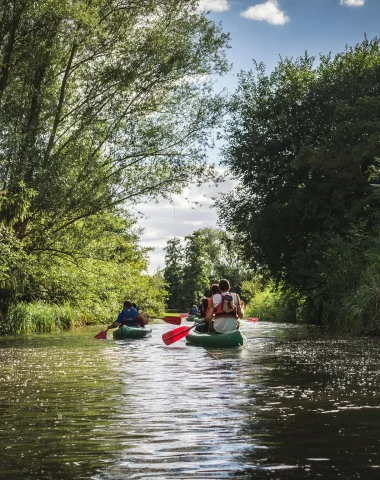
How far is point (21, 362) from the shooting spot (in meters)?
12.1

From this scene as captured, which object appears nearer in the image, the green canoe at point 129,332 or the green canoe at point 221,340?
the green canoe at point 221,340

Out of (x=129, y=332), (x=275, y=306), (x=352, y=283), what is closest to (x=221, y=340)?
(x=129, y=332)

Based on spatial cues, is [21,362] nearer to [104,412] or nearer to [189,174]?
[104,412]

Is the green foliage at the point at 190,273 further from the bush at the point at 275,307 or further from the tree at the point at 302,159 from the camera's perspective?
the tree at the point at 302,159

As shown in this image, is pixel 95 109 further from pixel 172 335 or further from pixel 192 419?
pixel 192 419

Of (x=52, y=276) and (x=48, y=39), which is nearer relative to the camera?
(x=48, y=39)

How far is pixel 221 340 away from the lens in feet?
48.4

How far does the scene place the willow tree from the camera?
2103cm

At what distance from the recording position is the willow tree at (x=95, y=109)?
21.0 metres

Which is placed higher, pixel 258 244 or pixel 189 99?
pixel 189 99

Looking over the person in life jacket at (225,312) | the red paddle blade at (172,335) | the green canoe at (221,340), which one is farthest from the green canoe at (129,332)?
the person in life jacket at (225,312)

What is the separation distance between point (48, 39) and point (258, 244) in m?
12.1

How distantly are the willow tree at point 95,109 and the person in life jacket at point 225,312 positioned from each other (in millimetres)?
7379

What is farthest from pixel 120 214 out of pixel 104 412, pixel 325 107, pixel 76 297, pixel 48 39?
pixel 104 412
